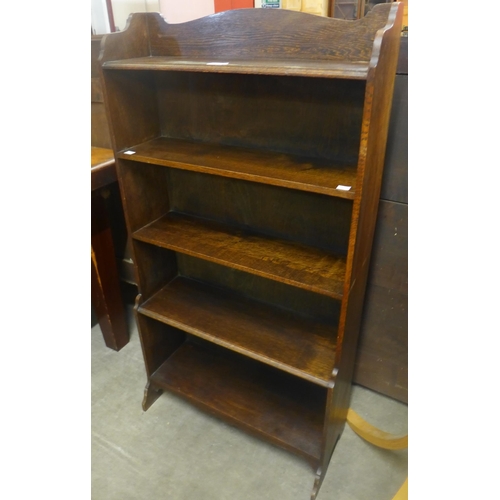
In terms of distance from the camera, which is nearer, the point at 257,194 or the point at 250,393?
Answer: the point at 257,194

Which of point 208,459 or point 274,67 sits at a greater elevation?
point 274,67

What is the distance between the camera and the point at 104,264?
5.88ft

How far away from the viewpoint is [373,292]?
4.83 feet

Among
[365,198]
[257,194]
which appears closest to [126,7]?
[257,194]

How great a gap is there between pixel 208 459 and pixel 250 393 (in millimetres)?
281

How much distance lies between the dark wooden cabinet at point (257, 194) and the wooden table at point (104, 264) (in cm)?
29

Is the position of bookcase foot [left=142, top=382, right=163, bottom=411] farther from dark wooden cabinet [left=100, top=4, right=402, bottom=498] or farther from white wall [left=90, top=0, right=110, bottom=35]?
white wall [left=90, top=0, right=110, bottom=35]

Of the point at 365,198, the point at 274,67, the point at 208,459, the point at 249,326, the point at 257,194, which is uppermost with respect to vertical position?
the point at 274,67

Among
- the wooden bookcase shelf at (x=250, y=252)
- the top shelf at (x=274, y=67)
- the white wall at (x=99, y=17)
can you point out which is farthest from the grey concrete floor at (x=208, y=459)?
the white wall at (x=99, y=17)

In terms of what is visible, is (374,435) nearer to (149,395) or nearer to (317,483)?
(317,483)

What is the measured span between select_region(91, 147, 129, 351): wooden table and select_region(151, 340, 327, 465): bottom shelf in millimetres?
376

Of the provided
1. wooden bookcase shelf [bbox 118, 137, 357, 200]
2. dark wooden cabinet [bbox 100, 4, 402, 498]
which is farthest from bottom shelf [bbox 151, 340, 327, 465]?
wooden bookcase shelf [bbox 118, 137, 357, 200]

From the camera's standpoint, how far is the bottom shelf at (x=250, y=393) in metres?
1.43

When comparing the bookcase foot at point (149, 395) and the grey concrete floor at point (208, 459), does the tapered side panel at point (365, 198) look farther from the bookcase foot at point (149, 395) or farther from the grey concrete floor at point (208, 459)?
the bookcase foot at point (149, 395)
